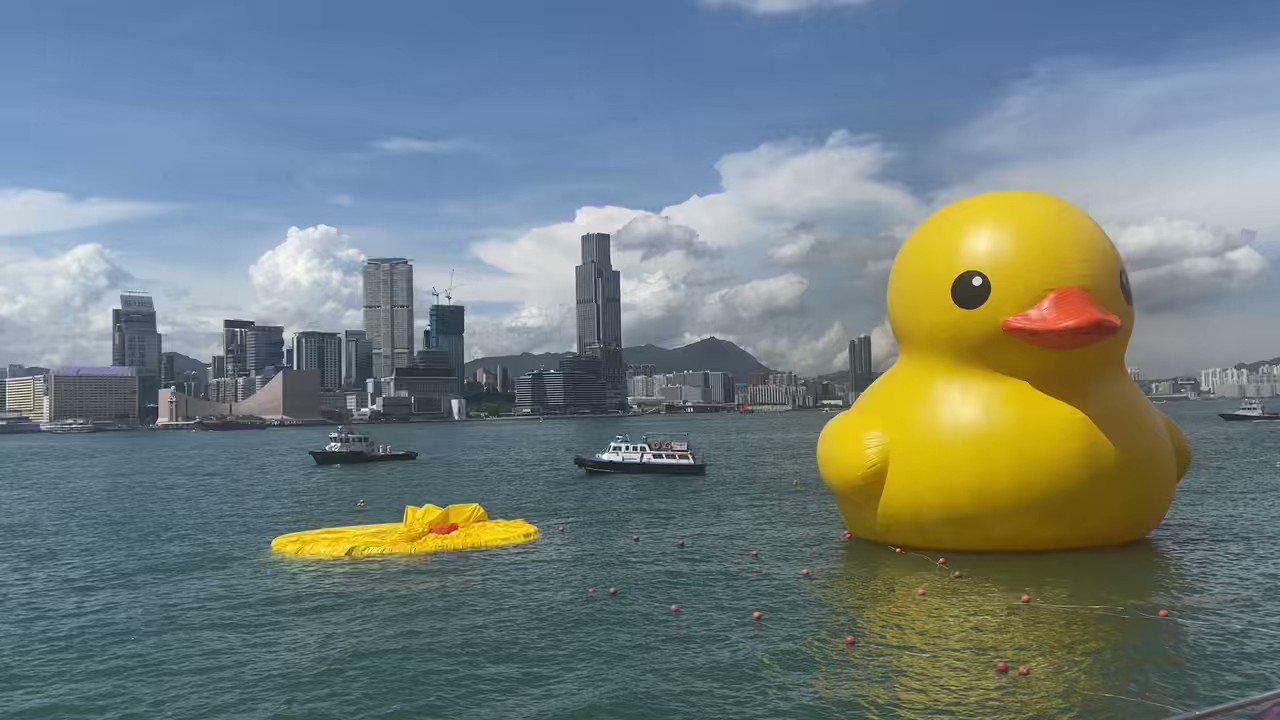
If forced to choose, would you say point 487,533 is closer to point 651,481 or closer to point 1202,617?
point 1202,617

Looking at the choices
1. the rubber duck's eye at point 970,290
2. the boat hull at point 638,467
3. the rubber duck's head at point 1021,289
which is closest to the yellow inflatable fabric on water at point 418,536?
the rubber duck's head at point 1021,289

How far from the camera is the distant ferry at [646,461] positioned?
2290 inches

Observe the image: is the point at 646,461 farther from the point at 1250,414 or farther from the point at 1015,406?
the point at 1250,414

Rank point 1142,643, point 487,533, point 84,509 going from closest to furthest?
point 1142,643 < point 487,533 < point 84,509

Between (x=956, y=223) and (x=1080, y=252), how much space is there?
290 cm

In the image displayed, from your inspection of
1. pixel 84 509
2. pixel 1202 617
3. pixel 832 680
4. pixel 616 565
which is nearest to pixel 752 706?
pixel 832 680

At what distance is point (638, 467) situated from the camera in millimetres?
60281

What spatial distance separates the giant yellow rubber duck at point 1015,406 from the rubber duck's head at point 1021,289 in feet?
0.11

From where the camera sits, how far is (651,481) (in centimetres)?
5603

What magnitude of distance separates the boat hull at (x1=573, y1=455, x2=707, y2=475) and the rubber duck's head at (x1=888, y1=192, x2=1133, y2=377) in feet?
124

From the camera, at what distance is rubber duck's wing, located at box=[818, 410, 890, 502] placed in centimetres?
2077

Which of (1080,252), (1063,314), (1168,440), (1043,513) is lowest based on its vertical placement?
(1043,513)

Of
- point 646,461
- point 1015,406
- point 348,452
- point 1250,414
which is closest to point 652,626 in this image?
point 1015,406

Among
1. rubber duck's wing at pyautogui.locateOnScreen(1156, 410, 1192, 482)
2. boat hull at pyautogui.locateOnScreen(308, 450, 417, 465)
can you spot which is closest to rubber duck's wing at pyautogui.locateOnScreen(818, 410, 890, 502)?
rubber duck's wing at pyautogui.locateOnScreen(1156, 410, 1192, 482)
